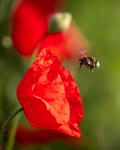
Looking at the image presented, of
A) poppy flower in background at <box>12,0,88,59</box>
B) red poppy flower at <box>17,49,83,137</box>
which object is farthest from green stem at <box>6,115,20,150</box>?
poppy flower in background at <box>12,0,88,59</box>

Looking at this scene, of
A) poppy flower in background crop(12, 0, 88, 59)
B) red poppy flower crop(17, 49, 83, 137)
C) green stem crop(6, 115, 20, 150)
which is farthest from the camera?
poppy flower in background crop(12, 0, 88, 59)

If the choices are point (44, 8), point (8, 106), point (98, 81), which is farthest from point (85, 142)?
point (98, 81)

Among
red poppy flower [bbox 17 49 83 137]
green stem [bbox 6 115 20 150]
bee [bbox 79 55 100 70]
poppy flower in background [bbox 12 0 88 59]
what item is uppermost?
poppy flower in background [bbox 12 0 88 59]

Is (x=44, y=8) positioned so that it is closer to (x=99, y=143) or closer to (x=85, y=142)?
(x=85, y=142)

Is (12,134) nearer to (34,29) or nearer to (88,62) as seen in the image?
(88,62)

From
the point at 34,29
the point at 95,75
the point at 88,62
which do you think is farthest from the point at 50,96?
the point at 95,75

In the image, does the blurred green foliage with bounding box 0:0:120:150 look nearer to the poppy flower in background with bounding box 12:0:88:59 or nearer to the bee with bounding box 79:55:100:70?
the poppy flower in background with bounding box 12:0:88:59

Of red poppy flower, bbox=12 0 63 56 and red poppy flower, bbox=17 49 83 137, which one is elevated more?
red poppy flower, bbox=12 0 63 56
